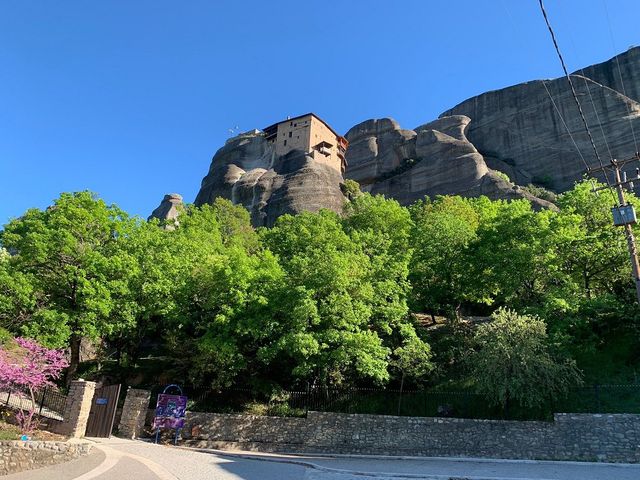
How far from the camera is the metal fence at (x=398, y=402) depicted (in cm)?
1780

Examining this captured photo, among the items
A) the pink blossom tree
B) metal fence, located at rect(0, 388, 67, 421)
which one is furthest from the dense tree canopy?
the pink blossom tree

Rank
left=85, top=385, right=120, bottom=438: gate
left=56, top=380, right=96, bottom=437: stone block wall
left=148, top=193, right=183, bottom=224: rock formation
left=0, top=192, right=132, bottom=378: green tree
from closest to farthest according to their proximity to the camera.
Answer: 1. left=56, top=380, right=96, bottom=437: stone block wall
2. left=85, top=385, right=120, bottom=438: gate
3. left=0, top=192, right=132, bottom=378: green tree
4. left=148, top=193, right=183, bottom=224: rock formation

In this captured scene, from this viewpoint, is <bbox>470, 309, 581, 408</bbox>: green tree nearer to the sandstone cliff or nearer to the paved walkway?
the paved walkway

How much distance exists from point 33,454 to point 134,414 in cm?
717

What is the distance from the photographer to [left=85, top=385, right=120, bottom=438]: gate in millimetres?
17625

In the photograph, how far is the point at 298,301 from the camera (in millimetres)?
18719

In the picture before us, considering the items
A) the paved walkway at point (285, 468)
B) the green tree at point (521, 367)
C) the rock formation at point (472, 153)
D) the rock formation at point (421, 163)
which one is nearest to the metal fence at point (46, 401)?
the paved walkway at point (285, 468)

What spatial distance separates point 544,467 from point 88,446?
45.5 feet

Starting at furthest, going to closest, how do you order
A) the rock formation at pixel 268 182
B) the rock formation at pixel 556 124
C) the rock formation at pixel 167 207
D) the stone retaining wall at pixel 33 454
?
the rock formation at pixel 167 207
the rock formation at pixel 556 124
the rock formation at pixel 268 182
the stone retaining wall at pixel 33 454

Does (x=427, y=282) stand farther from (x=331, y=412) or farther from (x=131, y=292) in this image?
(x=131, y=292)

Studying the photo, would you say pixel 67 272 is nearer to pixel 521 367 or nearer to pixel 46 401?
pixel 46 401

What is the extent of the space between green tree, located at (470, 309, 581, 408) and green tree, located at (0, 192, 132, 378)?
52.3 ft

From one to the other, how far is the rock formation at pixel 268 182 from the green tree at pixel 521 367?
132 feet

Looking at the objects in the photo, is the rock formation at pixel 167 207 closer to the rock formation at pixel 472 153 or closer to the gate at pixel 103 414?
the rock formation at pixel 472 153
